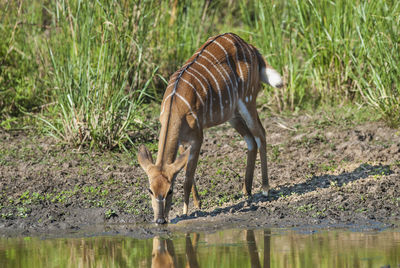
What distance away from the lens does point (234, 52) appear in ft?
22.2

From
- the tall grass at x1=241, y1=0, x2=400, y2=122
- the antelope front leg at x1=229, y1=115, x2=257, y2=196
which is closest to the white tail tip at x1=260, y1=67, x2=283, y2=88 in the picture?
the antelope front leg at x1=229, y1=115, x2=257, y2=196

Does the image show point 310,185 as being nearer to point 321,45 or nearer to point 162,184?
point 162,184

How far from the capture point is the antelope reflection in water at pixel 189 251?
15.0 feet

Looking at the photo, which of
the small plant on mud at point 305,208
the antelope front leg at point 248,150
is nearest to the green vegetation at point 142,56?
the antelope front leg at point 248,150

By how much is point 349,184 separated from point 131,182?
2.15 meters

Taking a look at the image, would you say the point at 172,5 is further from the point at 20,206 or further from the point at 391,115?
the point at 20,206

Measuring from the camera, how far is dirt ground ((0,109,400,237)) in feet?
19.4

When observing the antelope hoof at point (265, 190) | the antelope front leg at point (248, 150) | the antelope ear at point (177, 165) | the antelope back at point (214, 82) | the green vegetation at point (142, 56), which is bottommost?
the antelope hoof at point (265, 190)

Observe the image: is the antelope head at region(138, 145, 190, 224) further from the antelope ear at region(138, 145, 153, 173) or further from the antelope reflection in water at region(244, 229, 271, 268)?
the antelope reflection in water at region(244, 229, 271, 268)

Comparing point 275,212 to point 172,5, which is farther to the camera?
point 172,5

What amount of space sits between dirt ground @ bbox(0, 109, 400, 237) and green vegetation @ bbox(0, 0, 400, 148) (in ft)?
1.25

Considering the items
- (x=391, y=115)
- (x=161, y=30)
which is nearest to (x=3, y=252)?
(x=391, y=115)

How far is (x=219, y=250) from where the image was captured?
4863mm

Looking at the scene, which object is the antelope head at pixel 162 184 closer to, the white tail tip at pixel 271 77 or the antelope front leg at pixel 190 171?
the antelope front leg at pixel 190 171
